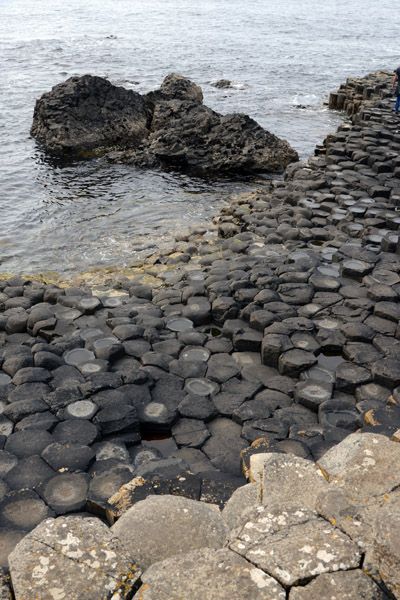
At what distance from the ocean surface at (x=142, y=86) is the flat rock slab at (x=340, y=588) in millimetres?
7723

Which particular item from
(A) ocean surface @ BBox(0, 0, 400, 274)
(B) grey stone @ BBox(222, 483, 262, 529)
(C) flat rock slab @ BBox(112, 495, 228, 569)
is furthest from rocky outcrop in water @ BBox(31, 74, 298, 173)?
(C) flat rock slab @ BBox(112, 495, 228, 569)

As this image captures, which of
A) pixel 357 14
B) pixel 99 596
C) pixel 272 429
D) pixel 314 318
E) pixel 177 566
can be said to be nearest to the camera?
pixel 99 596

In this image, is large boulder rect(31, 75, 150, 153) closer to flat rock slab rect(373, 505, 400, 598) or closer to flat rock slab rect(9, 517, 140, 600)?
flat rock slab rect(9, 517, 140, 600)

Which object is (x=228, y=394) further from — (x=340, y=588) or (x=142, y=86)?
(x=142, y=86)

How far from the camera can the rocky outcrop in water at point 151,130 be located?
14406 mm

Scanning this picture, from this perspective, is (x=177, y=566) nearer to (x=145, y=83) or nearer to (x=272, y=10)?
(x=145, y=83)

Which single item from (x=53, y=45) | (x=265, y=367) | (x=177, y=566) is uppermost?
(x=53, y=45)

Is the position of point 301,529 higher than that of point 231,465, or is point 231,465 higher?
point 301,529

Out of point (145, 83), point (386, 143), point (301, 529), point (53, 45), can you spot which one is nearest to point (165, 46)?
point (53, 45)

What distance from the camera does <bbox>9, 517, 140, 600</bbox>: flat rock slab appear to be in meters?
2.38

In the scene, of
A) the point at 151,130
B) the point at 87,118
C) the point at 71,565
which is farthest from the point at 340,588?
the point at 151,130

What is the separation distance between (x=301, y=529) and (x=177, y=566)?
67 cm

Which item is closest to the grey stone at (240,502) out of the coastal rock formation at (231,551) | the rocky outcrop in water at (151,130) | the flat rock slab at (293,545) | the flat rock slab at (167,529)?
the coastal rock formation at (231,551)

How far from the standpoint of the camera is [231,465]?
425 centimetres
